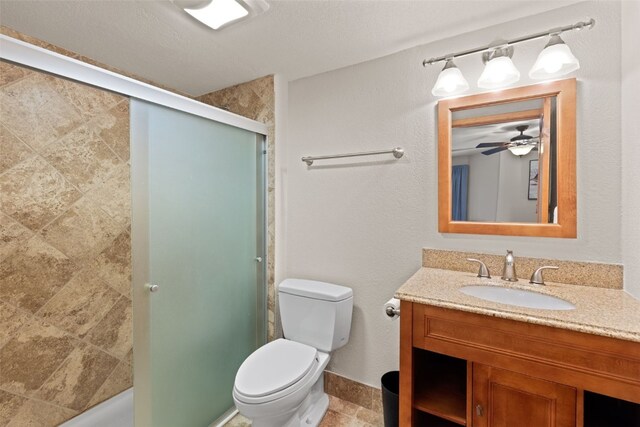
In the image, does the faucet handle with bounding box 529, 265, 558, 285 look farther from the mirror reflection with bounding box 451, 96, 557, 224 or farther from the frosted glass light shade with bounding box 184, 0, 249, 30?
the frosted glass light shade with bounding box 184, 0, 249, 30

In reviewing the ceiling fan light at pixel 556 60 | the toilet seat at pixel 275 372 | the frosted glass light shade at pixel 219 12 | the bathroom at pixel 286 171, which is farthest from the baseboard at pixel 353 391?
the frosted glass light shade at pixel 219 12

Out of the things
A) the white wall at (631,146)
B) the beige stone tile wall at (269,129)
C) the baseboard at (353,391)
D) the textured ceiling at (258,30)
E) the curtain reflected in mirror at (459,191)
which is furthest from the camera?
the beige stone tile wall at (269,129)

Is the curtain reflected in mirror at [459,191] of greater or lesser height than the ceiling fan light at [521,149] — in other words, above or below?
below

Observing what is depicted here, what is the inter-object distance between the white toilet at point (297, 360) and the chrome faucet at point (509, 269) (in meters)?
0.81

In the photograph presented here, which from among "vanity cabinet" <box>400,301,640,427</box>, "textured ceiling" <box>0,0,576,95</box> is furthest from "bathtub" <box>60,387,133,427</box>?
"textured ceiling" <box>0,0,576,95</box>

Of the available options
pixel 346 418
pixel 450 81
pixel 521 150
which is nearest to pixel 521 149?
pixel 521 150

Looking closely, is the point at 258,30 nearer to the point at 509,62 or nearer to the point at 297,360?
the point at 509,62

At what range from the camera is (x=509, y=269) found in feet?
4.50

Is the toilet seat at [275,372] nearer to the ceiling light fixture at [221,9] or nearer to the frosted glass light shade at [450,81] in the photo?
the frosted glass light shade at [450,81]

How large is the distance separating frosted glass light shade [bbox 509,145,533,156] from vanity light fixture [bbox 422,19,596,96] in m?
0.31

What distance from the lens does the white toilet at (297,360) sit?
4.33 feet

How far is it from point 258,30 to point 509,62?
121cm

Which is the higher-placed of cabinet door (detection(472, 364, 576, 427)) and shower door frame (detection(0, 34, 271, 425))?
shower door frame (detection(0, 34, 271, 425))

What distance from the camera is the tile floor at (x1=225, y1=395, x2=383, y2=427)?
169cm
